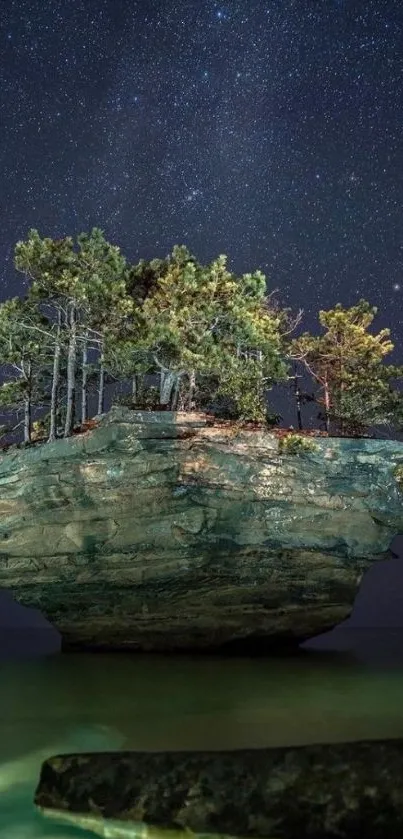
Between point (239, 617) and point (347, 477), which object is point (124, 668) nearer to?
point (239, 617)

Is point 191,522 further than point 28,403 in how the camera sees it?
No

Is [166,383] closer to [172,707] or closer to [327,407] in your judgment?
[327,407]

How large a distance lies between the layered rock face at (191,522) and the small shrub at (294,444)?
0.67 feet

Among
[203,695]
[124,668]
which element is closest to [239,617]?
[124,668]

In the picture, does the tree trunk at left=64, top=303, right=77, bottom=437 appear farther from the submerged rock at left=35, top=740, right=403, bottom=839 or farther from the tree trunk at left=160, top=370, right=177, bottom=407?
the submerged rock at left=35, top=740, right=403, bottom=839

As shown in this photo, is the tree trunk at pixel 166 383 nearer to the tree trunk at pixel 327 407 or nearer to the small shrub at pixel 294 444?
the small shrub at pixel 294 444

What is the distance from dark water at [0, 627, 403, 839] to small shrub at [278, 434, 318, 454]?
6.19 meters

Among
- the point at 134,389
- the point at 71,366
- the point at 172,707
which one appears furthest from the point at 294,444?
the point at 71,366

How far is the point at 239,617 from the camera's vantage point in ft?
67.5

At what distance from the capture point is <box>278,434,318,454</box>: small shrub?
55.7 feet

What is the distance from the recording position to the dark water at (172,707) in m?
8.58

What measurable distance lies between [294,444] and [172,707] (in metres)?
7.98

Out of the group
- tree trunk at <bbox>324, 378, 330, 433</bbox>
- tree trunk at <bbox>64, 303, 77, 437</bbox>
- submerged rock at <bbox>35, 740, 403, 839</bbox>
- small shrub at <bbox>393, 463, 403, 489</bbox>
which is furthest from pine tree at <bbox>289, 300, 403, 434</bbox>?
submerged rock at <bbox>35, 740, 403, 839</bbox>

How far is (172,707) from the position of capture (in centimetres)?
1173
